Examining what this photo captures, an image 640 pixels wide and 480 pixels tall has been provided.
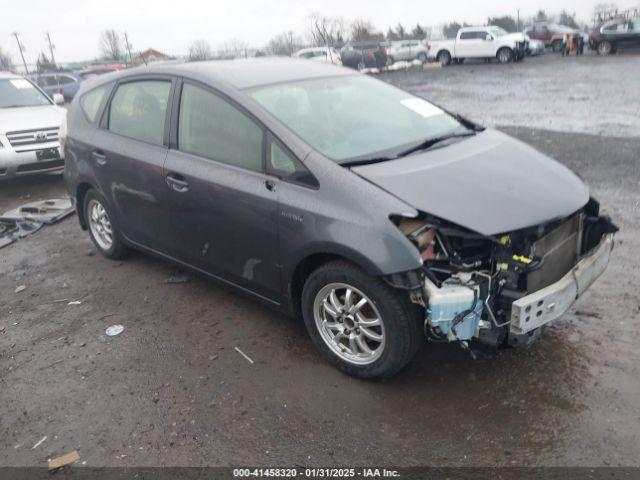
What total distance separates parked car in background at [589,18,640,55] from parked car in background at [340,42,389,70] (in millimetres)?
10086

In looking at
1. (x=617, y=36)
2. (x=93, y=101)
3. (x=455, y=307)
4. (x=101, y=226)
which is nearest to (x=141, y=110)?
(x=93, y=101)

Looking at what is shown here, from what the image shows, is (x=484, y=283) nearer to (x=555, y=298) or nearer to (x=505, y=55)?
(x=555, y=298)

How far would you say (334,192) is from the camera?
309 cm

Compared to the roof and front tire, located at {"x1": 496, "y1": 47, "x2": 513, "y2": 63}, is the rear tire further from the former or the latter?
the roof

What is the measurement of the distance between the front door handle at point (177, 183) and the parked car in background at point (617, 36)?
2711 centimetres

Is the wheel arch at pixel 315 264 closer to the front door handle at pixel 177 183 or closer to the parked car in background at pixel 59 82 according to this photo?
the front door handle at pixel 177 183

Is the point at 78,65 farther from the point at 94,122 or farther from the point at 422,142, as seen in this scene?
the point at 422,142

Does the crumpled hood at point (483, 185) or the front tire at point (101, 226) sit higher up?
the crumpled hood at point (483, 185)

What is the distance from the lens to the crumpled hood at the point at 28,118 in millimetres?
7914

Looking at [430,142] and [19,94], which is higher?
[19,94]

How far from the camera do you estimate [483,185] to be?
3096 mm

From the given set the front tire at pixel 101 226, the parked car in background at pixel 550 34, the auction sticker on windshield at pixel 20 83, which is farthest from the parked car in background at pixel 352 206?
the parked car in background at pixel 550 34

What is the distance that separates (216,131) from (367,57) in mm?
26324

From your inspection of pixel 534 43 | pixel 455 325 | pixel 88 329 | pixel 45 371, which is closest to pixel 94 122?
pixel 88 329
